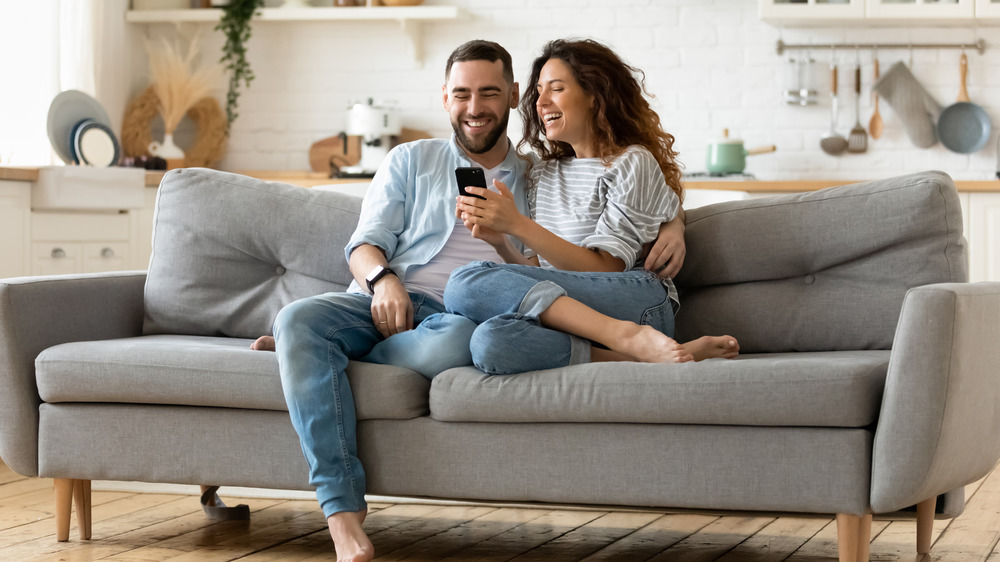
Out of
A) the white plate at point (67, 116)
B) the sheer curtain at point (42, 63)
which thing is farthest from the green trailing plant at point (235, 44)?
the white plate at point (67, 116)

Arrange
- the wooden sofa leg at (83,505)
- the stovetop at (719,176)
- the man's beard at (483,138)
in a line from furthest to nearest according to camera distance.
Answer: the stovetop at (719,176)
the man's beard at (483,138)
the wooden sofa leg at (83,505)

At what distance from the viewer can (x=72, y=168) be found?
12.7 feet

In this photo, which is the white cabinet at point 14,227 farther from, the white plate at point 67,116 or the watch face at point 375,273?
the watch face at point 375,273

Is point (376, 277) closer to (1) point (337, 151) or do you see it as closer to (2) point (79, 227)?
(2) point (79, 227)

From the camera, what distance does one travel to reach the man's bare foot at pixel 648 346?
201 centimetres

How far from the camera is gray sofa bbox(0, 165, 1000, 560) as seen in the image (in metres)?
1.86

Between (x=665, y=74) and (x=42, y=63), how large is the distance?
2.57 metres

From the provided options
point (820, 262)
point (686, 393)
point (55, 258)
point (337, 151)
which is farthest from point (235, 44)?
point (686, 393)

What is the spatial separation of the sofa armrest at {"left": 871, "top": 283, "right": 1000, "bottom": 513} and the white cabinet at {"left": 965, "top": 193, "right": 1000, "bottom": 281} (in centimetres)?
236

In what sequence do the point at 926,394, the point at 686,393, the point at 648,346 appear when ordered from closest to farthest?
1. the point at 926,394
2. the point at 686,393
3. the point at 648,346

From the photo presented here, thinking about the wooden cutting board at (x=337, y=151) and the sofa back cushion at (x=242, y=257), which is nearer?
the sofa back cushion at (x=242, y=257)

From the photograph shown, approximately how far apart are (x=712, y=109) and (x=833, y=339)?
2.55m

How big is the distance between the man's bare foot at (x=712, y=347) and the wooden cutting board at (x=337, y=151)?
119 inches

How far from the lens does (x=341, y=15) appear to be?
4.84 m
